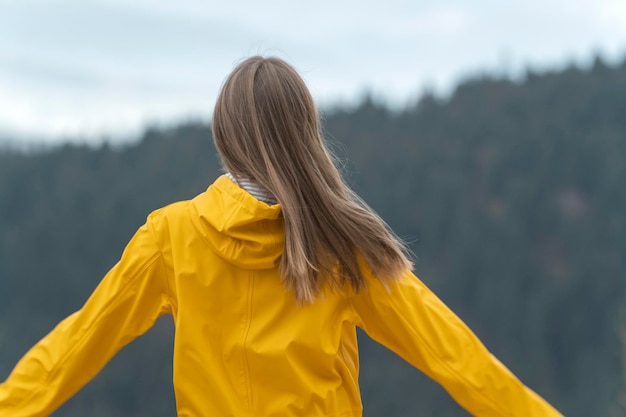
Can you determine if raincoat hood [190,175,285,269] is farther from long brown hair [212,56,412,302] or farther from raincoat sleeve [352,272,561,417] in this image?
raincoat sleeve [352,272,561,417]

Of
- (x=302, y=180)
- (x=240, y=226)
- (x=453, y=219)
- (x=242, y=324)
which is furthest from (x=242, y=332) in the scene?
(x=453, y=219)

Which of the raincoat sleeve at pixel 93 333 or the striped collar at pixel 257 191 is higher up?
the striped collar at pixel 257 191

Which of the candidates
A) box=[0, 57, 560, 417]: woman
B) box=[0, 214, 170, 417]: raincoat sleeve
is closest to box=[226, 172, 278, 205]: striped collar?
box=[0, 57, 560, 417]: woman

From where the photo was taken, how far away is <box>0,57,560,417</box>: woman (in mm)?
2125

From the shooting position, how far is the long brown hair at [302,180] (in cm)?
214

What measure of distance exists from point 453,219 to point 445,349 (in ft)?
152

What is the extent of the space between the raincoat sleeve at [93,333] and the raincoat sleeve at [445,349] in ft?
1.43

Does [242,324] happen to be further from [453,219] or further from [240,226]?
[453,219]

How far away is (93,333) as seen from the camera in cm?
220

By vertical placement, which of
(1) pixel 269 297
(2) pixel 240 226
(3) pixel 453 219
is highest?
(2) pixel 240 226

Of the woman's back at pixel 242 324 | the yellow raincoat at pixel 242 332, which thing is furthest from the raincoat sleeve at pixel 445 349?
the woman's back at pixel 242 324

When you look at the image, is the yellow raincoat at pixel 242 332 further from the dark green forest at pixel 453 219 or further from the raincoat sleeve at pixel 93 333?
the dark green forest at pixel 453 219

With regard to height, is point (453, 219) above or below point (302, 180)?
below

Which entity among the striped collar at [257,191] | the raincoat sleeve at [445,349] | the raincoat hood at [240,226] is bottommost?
the raincoat sleeve at [445,349]
